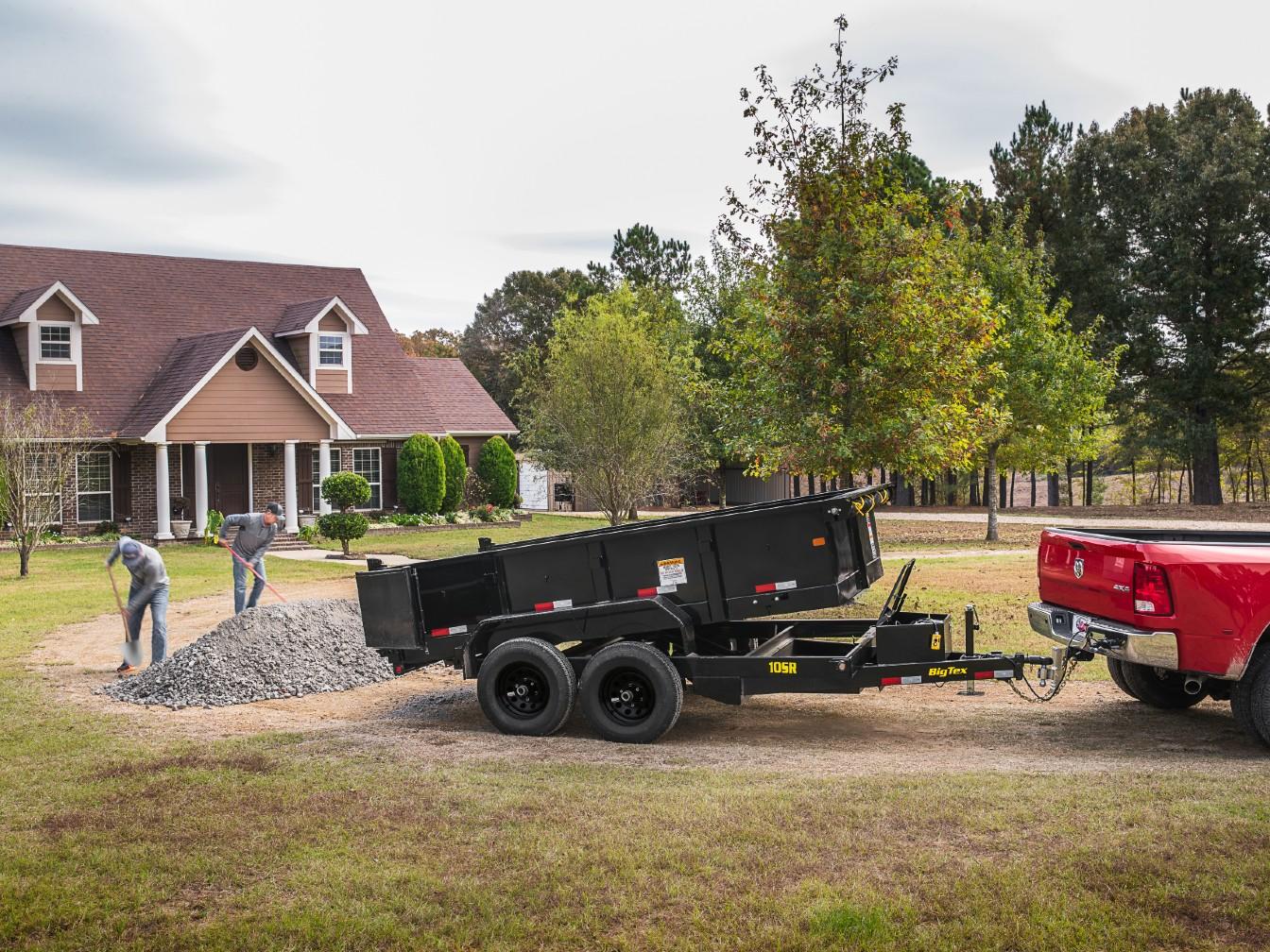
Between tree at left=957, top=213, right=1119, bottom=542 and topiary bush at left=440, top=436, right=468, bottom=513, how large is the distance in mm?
15319

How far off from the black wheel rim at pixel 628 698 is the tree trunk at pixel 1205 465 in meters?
37.1

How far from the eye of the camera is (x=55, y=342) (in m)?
31.2

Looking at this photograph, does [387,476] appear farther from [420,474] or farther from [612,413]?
[612,413]

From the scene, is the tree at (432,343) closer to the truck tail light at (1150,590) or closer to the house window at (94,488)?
the house window at (94,488)

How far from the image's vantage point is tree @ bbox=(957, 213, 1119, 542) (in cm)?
2920

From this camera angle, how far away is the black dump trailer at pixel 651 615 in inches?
353

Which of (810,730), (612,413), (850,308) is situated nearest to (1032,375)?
(612,413)

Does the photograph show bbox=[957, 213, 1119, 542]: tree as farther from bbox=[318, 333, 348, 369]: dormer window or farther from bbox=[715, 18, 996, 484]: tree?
bbox=[318, 333, 348, 369]: dormer window

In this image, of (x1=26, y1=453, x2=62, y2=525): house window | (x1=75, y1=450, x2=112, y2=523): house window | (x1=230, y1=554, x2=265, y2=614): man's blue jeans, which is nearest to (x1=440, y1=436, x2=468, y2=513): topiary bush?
(x1=75, y1=450, x2=112, y2=523): house window

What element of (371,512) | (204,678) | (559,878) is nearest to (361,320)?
(371,512)

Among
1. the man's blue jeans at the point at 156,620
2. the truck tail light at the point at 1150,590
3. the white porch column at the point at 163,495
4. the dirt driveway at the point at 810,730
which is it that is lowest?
the dirt driveway at the point at 810,730

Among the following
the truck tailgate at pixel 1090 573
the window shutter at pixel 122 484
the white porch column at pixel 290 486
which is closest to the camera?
the truck tailgate at pixel 1090 573

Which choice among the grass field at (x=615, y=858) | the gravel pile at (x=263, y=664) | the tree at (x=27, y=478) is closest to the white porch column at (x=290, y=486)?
the tree at (x=27, y=478)

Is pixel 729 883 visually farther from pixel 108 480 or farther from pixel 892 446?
pixel 108 480
